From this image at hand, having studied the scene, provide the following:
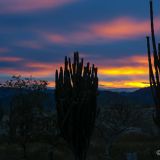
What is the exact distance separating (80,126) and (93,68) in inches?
75.6

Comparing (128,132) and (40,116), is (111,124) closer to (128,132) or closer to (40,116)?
(128,132)

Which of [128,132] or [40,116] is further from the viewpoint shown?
[128,132]

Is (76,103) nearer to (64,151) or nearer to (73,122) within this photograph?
(73,122)

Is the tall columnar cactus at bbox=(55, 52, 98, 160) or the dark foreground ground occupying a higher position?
the tall columnar cactus at bbox=(55, 52, 98, 160)

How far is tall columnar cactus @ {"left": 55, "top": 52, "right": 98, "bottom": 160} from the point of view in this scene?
1444 centimetres

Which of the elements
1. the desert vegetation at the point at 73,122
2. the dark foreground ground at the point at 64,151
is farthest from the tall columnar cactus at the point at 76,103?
the dark foreground ground at the point at 64,151

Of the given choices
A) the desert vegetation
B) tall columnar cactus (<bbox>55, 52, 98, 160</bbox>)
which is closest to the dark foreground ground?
the desert vegetation

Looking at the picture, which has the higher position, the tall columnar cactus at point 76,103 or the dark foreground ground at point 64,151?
the tall columnar cactus at point 76,103

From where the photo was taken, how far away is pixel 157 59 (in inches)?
432

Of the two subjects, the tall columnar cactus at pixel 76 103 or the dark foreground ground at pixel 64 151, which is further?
the dark foreground ground at pixel 64 151

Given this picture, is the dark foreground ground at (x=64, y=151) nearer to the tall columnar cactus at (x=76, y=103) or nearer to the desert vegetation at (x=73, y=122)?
the desert vegetation at (x=73, y=122)

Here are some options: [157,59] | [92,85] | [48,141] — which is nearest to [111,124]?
[48,141]

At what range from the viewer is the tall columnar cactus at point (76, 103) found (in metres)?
14.4

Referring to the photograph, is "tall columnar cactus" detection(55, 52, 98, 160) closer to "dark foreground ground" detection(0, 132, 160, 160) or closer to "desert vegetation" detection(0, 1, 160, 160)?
"desert vegetation" detection(0, 1, 160, 160)
